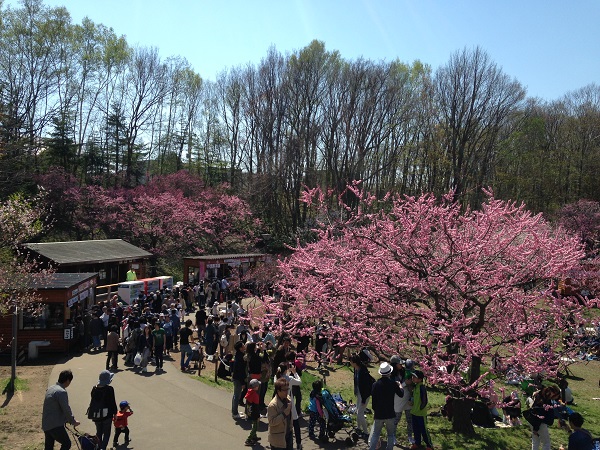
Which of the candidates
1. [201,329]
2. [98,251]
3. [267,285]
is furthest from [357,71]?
[201,329]

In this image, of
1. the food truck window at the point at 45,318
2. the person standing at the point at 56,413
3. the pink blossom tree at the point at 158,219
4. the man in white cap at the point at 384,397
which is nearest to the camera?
the person standing at the point at 56,413

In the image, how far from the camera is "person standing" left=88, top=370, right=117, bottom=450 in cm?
736

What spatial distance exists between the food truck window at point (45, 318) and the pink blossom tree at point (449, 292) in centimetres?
852

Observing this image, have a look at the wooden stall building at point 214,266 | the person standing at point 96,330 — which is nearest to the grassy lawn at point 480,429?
the person standing at point 96,330

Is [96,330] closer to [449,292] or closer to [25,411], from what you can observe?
[25,411]

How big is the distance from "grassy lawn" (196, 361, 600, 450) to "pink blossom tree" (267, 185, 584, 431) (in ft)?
3.50

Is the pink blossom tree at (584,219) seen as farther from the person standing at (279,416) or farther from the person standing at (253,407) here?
the person standing at (279,416)

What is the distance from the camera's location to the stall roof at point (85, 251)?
69.4 ft

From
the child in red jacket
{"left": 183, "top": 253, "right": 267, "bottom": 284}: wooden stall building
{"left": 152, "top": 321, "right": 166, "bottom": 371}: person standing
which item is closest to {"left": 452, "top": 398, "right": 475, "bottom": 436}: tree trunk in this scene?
the child in red jacket

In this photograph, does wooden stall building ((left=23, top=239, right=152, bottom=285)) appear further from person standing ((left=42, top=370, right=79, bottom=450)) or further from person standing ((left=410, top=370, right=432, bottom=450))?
person standing ((left=410, top=370, right=432, bottom=450))

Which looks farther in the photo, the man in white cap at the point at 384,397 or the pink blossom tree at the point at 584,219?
the pink blossom tree at the point at 584,219

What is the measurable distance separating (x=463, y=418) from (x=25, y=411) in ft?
28.3

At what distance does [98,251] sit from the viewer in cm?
2472

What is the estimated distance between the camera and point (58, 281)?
51.3 feet
